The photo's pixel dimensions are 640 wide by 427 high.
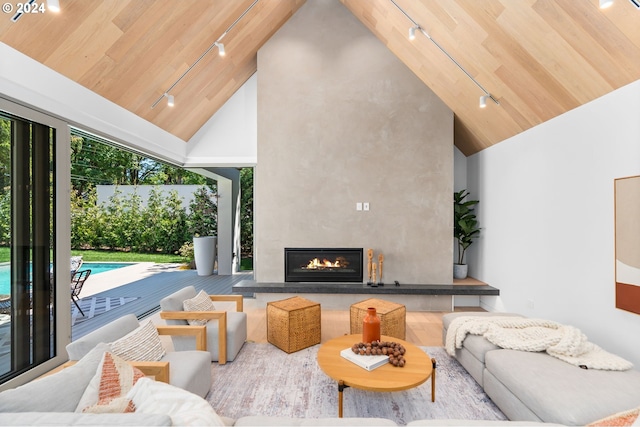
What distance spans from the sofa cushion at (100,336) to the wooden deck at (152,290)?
77.4 inches

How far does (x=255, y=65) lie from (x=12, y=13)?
3.35 m

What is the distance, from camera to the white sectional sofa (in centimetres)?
170

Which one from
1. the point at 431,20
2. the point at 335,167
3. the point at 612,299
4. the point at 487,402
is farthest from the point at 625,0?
the point at 335,167

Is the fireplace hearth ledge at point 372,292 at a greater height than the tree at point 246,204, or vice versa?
the tree at point 246,204

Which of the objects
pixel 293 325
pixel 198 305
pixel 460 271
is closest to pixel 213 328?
pixel 198 305

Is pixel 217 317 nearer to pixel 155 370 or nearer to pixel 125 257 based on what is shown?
pixel 155 370

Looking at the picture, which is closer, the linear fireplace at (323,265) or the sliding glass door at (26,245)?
the sliding glass door at (26,245)

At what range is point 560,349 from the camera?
7.45 feet

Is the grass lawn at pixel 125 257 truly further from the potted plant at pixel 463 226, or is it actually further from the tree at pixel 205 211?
the potted plant at pixel 463 226

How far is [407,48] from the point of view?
422 centimetres

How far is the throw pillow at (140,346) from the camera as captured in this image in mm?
1990

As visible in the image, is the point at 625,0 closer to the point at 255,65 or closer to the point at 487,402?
the point at 487,402

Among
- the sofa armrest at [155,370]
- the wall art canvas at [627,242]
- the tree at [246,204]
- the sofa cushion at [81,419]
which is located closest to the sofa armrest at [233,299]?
the sofa armrest at [155,370]

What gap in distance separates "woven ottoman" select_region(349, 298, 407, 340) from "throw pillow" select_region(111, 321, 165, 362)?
6.37ft
